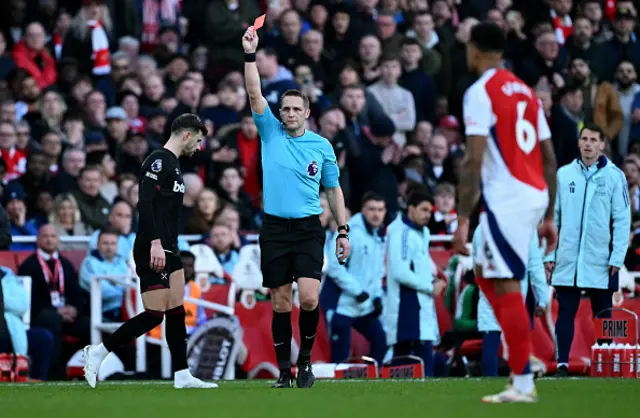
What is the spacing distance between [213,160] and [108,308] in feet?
9.31

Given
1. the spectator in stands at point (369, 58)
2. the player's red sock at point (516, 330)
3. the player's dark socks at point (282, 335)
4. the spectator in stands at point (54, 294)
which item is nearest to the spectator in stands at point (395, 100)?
the spectator in stands at point (369, 58)

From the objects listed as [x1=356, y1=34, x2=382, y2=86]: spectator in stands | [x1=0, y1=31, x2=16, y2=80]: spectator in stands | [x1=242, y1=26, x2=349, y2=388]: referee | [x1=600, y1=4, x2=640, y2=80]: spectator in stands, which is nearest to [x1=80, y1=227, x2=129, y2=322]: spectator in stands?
[x1=0, y1=31, x2=16, y2=80]: spectator in stands

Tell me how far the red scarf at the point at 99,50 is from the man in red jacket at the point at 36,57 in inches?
25.3

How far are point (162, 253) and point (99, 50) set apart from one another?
30.8ft

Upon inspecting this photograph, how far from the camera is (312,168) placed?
12.5 meters

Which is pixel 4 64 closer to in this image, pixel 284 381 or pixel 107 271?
pixel 107 271

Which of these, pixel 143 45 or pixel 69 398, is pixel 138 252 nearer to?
pixel 69 398

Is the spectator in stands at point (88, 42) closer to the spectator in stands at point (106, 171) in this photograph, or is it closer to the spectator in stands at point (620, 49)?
the spectator in stands at point (106, 171)

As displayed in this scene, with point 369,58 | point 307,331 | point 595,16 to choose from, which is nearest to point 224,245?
point 369,58

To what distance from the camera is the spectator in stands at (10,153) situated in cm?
1861

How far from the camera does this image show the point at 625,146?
23156 millimetres

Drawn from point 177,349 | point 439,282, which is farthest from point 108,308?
point 177,349

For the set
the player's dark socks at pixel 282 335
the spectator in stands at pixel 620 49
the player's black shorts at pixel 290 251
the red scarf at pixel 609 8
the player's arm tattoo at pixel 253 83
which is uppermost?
the red scarf at pixel 609 8

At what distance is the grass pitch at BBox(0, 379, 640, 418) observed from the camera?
31.3 feet
